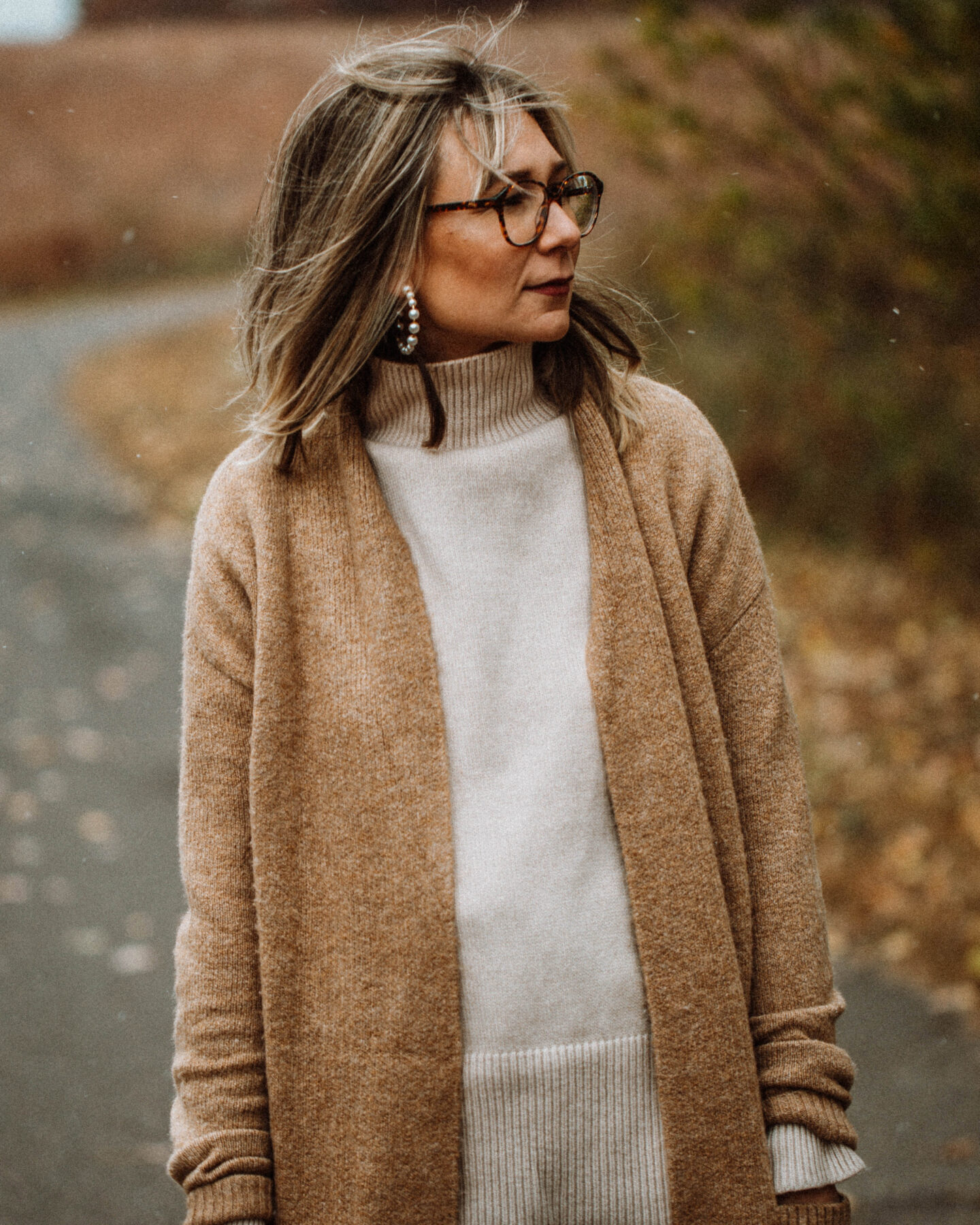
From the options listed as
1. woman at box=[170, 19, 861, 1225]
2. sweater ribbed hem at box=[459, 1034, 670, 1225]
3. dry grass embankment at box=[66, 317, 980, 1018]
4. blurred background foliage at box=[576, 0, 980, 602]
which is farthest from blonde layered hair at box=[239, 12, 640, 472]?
blurred background foliage at box=[576, 0, 980, 602]

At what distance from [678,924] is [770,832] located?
0.20 metres

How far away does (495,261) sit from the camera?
1654 mm

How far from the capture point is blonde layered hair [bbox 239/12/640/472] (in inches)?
64.9

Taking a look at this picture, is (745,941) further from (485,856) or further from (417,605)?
(417,605)

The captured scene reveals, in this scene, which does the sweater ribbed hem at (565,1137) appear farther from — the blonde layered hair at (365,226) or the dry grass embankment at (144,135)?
the dry grass embankment at (144,135)

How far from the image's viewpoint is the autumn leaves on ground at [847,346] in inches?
180

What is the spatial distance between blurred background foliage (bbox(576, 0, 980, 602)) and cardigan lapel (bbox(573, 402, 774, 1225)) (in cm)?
309

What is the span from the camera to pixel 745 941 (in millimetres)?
1667

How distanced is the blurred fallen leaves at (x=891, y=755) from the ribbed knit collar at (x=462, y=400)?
1.39 m

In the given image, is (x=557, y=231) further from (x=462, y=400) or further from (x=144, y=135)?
(x=144, y=135)

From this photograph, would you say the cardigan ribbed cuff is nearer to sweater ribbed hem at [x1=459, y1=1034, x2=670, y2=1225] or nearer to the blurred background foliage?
sweater ribbed hem at [x1=459, y1=1034, x2=670, y2=1225]

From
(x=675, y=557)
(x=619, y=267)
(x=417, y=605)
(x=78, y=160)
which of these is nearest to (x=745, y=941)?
(x=675, y=557)

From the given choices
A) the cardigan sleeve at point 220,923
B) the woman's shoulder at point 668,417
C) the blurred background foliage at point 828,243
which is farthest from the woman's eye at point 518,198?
the blurred background foliage at point 828,243

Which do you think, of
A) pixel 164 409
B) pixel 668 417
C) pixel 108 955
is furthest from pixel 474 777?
pixel 164 409
